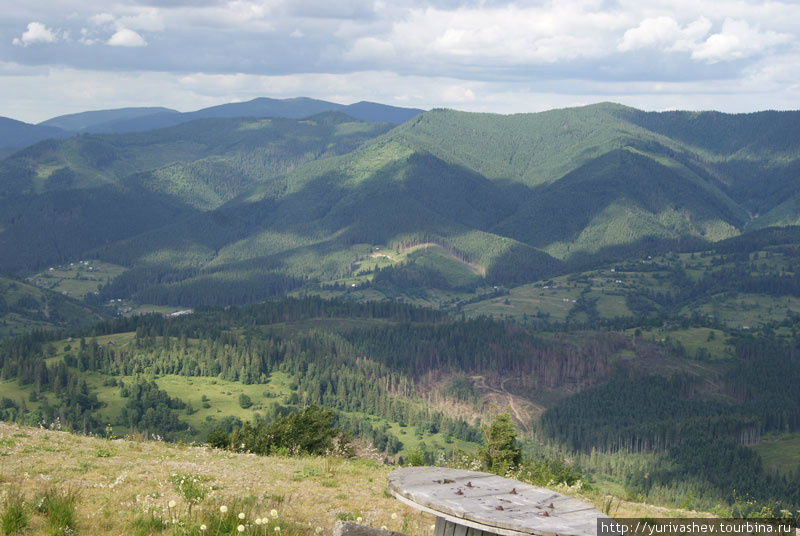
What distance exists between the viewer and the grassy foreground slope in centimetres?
2353

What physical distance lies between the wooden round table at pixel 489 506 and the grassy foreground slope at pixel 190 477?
7.47ft

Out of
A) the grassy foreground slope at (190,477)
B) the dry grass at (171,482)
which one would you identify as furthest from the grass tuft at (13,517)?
the dry grass at (171,482)

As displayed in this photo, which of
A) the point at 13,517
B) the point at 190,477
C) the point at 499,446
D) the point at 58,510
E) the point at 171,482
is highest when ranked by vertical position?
the point at 13,517

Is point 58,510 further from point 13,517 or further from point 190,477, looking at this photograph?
point 190,477

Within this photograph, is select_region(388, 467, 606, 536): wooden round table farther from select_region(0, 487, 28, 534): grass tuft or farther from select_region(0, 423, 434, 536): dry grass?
select_region(0, 487, 28, 534): grass tuft

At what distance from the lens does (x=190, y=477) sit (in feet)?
97.2

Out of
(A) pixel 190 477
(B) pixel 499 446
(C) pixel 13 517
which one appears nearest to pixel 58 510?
(C) pixel 13 517

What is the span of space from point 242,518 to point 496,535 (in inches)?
288

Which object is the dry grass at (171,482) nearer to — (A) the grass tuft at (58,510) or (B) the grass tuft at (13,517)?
(A) the grass tuft at (58,510)

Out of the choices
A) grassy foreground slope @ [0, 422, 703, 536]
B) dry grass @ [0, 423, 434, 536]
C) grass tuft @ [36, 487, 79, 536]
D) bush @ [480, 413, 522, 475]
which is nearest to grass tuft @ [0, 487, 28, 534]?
grassy foreground slope @ [0, 422, 703, 536]

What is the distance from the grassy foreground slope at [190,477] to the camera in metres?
23.5

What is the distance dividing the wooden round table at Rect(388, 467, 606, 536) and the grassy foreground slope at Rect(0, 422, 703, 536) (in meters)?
2.28

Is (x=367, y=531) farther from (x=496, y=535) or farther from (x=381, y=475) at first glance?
(x=381, y=475)

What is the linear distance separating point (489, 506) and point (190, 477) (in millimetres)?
14892
